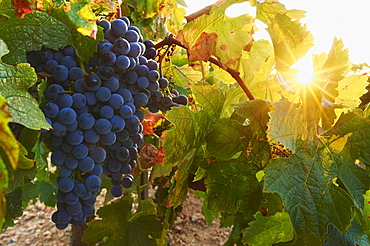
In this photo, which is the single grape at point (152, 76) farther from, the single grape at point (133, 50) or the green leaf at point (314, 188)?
the green leaf at point (314, 188)

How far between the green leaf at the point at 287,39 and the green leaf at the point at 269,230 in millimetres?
395

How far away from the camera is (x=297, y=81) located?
2.50 ft

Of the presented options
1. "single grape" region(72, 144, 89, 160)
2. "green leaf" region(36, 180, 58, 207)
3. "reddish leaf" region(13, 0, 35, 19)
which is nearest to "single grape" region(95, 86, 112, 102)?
"single grape" region(72, 144, 89, 160)

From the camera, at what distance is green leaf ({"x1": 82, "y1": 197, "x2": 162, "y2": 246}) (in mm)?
962

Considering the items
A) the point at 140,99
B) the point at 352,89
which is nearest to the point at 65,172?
the point at 140,99

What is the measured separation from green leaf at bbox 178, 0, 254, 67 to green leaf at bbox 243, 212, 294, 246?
1.39 ft

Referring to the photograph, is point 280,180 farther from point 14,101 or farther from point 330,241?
point 14,101

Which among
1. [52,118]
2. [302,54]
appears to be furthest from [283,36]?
[52,118]

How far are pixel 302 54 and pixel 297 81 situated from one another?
84mm

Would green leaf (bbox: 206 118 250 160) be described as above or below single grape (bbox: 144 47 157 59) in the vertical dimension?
below

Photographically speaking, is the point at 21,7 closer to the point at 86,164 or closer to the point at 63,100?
the point at 63,100

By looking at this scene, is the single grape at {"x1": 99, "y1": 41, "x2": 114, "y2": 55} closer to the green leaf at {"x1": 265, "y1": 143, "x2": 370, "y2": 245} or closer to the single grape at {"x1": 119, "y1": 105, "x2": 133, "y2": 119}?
the single grape at {"x1": 119, "y1": 105, "x2": 133, "y2": 119}

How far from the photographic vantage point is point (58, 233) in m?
3.30

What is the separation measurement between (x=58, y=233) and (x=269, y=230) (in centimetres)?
298
